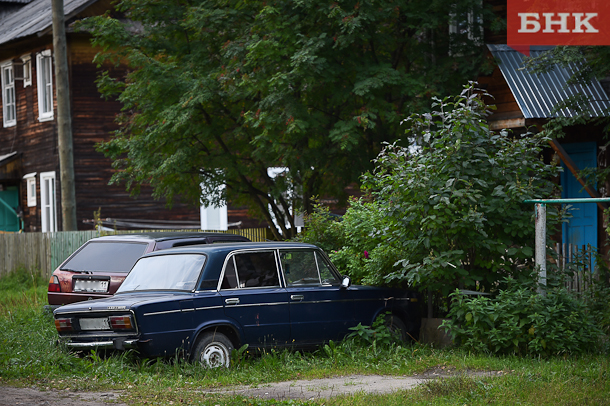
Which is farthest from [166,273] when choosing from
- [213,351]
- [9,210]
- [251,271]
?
[9,210]

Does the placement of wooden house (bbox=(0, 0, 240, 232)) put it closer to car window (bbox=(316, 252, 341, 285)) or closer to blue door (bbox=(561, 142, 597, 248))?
blue door (bbox=(561, 142, 597, 248))

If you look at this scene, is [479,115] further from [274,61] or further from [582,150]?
[582,150]

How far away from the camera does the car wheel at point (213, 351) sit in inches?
324

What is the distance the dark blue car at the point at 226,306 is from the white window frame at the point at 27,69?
1996 cm

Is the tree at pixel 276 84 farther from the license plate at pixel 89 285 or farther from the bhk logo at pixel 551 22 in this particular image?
the license plate at pixel 89 285

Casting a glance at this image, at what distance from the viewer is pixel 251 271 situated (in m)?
8.99

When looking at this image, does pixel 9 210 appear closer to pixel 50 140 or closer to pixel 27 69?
pixel 50 140

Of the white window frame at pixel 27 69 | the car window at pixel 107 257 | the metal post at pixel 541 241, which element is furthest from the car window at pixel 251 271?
the white window frame at pixel 27 69

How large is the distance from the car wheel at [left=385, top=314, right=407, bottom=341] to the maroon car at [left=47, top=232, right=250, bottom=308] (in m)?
2.95

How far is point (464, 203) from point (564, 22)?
11.9 ft

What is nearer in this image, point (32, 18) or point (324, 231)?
point (324, 231)

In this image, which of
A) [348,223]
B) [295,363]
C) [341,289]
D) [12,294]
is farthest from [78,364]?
[12,294]

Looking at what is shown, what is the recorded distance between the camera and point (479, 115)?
9555mm

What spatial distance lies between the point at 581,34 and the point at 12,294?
A: 12.1 meters
